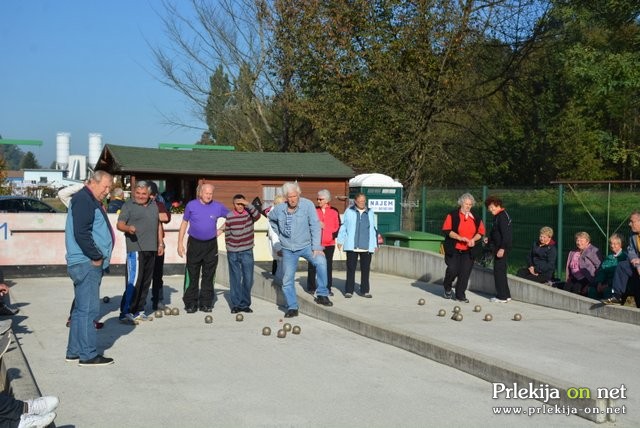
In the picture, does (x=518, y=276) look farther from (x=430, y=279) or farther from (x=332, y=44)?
(x=332, y=44)

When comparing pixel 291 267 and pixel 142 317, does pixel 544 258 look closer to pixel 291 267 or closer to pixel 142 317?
pixel 291 267

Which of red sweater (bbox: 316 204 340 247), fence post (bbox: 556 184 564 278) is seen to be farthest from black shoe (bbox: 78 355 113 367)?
fence post (bbox: 556 184 564 278)

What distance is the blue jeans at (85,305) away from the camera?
8.08 metres

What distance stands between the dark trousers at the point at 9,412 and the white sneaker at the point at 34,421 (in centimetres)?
3

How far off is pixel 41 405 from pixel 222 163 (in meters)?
21.0

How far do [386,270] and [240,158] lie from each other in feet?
30.9

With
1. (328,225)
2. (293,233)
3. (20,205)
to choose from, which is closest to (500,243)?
(328,225)

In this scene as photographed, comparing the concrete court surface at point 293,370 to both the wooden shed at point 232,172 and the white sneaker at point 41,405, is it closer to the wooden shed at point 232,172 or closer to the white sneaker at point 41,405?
the white sneaker at point 41,405

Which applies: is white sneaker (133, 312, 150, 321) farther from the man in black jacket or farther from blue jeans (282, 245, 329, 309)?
the man in black jacket

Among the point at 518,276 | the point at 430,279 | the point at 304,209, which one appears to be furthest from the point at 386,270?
the point at 304,209

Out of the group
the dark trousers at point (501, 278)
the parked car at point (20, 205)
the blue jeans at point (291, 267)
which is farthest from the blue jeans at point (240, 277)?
the parked car at point (20, 205)

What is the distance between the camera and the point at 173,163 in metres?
25.7

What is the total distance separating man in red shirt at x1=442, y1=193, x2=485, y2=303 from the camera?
45.0 ft

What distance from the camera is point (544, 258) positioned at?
1442 centimetres
